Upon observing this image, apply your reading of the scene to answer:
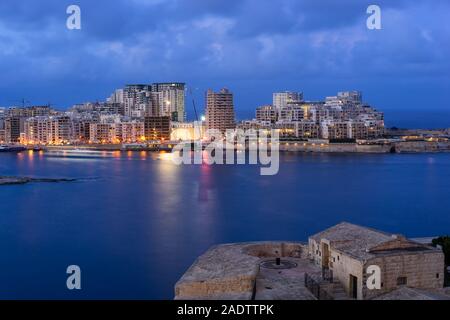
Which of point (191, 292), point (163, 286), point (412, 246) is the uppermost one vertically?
point (412, 246)

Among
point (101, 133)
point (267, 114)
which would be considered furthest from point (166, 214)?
point (267, 114)

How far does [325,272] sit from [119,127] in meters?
22.9

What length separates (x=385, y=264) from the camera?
299 centimetres

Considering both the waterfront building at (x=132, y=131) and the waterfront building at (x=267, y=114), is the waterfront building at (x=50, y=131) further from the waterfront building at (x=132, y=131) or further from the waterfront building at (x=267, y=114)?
the waterfront building at (x=267, y=114)

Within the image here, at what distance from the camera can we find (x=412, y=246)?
10.5 ft

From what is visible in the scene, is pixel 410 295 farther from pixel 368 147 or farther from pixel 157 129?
pixel 157 129

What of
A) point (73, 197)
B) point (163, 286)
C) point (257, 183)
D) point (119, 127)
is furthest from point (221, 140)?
point (163, 286)

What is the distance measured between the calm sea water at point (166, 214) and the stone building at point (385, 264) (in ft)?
5.15

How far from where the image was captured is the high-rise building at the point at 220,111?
27.0 meters

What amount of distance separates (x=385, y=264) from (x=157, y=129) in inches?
900

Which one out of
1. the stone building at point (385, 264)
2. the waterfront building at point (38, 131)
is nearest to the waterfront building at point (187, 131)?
the waterfront building at point (38, 131)

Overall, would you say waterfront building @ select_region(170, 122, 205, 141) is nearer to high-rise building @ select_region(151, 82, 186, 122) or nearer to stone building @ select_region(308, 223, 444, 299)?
high-rise building @ select_region(151, 82, 186, 122)

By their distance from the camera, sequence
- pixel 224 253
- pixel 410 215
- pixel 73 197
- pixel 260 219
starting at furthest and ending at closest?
pixel 73 197, pixel 410 215, pixel 260 219, pixel 224 253

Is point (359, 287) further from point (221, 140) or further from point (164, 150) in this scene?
point (221, 140)
